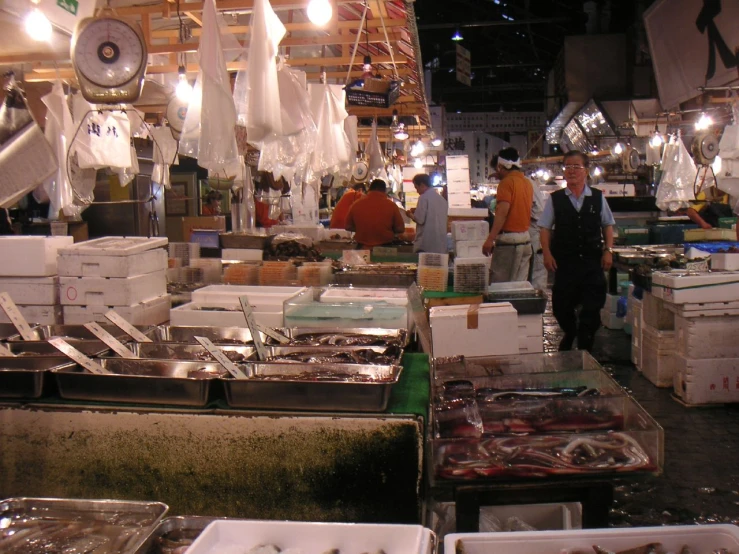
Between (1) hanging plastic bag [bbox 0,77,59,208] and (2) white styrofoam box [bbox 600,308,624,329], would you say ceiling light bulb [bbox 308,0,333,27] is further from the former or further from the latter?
(2) white styrofoam box [bbox 600,308,624,329]

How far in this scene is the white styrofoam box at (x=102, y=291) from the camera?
15.3ft

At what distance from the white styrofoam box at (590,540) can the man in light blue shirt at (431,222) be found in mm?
7303

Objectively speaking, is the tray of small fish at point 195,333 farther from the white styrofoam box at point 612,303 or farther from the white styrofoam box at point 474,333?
the white styrofoam box at point 612,303

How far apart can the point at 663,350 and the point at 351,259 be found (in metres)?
3.55

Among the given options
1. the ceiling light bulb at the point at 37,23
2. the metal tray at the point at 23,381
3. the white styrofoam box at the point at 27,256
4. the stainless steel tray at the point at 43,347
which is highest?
the ceiling light bulb at the point at 37,23

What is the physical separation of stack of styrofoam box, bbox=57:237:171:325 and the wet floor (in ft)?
11.5

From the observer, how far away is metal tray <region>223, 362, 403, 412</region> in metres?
2.92

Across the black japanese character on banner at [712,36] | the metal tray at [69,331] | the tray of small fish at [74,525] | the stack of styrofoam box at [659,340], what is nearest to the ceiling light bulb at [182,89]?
the metal tray at [69,331]

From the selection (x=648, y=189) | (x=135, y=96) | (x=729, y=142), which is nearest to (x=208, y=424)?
(x=135, y=96)

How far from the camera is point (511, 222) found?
8.29 metres

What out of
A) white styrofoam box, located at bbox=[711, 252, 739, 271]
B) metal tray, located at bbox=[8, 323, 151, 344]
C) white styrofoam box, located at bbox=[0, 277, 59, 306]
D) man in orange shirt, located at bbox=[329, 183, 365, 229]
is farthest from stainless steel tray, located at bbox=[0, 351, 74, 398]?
man in orange shirt, located at bbox=[329, 183, 365, 229]

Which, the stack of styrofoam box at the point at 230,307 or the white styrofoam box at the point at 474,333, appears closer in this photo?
the stack of styrofoam box at the point at 230,307

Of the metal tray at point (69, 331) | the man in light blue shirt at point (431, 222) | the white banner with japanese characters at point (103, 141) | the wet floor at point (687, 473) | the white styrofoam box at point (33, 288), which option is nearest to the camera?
the metal tray at point (69, 331)

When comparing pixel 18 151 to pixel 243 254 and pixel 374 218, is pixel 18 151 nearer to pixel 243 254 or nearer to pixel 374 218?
pixel 243 254
